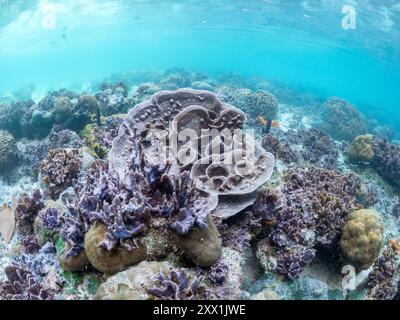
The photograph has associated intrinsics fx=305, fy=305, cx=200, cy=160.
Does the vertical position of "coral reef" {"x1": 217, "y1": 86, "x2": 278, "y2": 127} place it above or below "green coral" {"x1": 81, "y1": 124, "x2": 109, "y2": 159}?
below

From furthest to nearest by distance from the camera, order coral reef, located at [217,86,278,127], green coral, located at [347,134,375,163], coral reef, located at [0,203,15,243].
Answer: coral reef, located at [217,86,278,127] → green coral, located at [347,134,375,163] → coral reef, located at [0,203,15,243]

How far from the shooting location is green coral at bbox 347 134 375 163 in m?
11.2

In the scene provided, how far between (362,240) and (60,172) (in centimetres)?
506

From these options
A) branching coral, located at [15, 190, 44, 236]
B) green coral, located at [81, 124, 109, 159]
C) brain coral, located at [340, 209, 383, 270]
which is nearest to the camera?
brain coral, located at [340, 209, 383, 270]

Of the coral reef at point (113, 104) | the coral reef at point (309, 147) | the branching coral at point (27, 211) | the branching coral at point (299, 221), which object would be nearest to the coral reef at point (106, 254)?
the branching coral at point (299, 221)

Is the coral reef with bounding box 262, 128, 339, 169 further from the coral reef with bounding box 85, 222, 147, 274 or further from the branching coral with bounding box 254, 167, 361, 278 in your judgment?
the coral reef with bounding box 85, 222, 147, 274

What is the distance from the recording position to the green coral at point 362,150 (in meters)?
11.2

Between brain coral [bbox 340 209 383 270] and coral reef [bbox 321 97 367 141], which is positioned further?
coral reef [bbox 321 97 367 141]

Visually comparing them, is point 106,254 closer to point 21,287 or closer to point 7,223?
point 21,287

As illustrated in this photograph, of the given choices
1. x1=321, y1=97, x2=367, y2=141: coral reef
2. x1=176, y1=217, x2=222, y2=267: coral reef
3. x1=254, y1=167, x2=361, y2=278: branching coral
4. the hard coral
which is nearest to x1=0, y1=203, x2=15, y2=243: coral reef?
the hard coral

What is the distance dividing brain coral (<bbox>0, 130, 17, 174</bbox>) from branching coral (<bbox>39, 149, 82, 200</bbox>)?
18.8ft

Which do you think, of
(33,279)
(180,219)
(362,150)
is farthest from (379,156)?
(33,279)

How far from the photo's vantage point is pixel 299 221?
175 inches

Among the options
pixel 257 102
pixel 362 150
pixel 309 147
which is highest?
pixel 362 150
